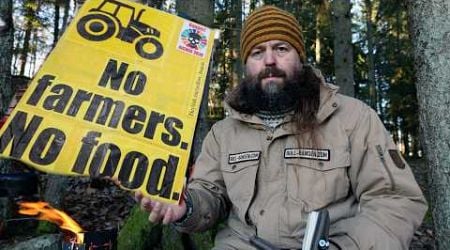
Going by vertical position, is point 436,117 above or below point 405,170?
above

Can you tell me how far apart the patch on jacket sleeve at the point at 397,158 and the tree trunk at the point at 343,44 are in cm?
662

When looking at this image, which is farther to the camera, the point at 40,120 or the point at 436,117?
the point at 436,117

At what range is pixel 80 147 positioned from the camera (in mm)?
1878

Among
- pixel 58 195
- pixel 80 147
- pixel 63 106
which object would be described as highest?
pixel 63 106

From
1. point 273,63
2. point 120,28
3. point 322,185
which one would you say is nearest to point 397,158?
point 322,185

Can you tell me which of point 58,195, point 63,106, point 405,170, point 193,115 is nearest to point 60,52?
point 63,106

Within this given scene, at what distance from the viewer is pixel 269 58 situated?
285 cm

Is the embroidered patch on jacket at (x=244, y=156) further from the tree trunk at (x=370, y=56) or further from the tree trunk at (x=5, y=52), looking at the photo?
the tree trunk at (x=370, y=56)

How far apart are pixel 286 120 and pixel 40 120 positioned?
1408 mm

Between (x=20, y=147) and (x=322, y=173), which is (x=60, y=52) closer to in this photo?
(x=20, y=147)

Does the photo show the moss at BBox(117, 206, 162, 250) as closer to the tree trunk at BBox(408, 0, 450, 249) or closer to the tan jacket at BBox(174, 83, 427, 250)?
the tan jacket at BBox(174, 83, 427, 250)

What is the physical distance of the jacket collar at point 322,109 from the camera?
258 centimetres

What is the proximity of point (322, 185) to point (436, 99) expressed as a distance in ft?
Answer: 3.12

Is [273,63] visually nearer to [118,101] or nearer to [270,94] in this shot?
[270,94]
